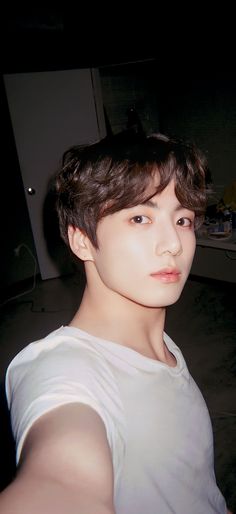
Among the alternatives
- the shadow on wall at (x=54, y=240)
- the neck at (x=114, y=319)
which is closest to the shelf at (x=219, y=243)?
the shadow on wall at (x=54, y=240)

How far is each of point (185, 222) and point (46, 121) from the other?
12.3 ft

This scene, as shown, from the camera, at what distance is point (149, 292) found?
76cm

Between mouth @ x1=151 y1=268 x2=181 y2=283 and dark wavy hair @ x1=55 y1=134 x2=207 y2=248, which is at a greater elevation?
dark wavy hair @ x1=55 y1=134 x2=207 y2=248

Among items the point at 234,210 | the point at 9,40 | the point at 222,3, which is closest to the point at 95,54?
the point at 9,40

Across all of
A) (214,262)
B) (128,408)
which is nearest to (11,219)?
(214,262)

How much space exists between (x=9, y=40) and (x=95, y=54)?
804mm

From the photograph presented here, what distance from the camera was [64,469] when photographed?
52 centimetres

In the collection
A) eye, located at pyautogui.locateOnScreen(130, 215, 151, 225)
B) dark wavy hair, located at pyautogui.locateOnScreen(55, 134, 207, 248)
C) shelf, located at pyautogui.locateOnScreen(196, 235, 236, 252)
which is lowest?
shelf, located at pyautogui.locateOnScreen(196, 235, 236, 252)

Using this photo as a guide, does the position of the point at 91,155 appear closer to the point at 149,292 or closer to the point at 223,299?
the point at 149,292

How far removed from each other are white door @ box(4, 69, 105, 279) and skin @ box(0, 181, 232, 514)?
360 centimetres

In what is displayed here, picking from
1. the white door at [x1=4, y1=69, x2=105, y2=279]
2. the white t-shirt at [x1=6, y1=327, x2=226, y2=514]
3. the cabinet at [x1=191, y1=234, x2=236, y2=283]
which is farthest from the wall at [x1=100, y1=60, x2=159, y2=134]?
the white t-shirt at [x1=6, y1=327, x2=226, y2=514]

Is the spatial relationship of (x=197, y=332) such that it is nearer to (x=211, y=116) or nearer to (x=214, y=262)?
(x=214, y=262)

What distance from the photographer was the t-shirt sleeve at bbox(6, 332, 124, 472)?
0.59 metres

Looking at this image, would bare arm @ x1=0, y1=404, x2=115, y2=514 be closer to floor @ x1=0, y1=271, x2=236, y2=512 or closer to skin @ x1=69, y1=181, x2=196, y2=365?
skin @ x1=69, y1=181, x2=196, y2=365
